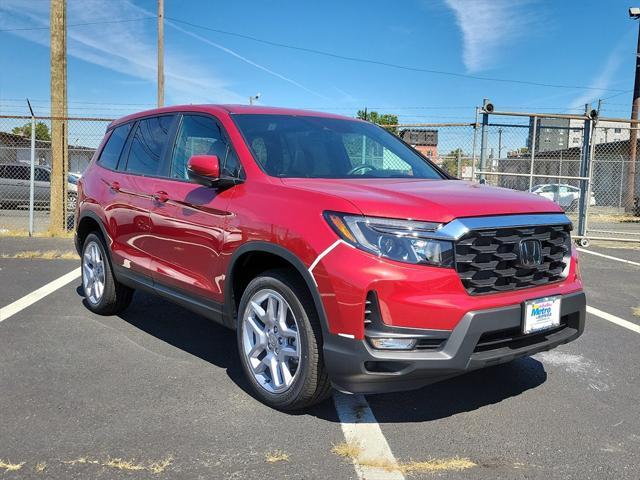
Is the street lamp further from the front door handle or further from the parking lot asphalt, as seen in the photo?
the front door handle

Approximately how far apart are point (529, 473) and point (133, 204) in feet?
11.2

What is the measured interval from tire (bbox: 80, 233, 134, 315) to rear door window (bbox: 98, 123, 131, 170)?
691 millimetres

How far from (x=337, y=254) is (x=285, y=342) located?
73 cm

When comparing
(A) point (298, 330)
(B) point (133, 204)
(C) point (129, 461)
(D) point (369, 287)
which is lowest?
(C) point (129, 461)

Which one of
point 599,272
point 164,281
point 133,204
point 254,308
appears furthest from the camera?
point 599,272

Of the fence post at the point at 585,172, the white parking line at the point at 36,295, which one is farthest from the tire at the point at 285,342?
the fence post at the point at 585,172

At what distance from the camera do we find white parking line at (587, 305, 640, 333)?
17.4ft

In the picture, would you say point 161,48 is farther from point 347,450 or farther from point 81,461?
point 347,450

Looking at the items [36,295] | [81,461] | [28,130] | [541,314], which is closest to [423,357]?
[541,314]

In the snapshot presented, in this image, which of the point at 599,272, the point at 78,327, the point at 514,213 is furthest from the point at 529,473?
the point at 599,272

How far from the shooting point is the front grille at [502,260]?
113 inches

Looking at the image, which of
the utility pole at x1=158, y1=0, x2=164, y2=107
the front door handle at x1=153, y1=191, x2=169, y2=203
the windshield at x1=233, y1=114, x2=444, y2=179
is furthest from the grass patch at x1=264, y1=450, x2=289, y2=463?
the utility pole at x1=158, y1=0, x2=164, y2=107

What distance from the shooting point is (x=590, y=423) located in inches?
127

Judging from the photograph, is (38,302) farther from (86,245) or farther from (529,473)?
(529,473)
